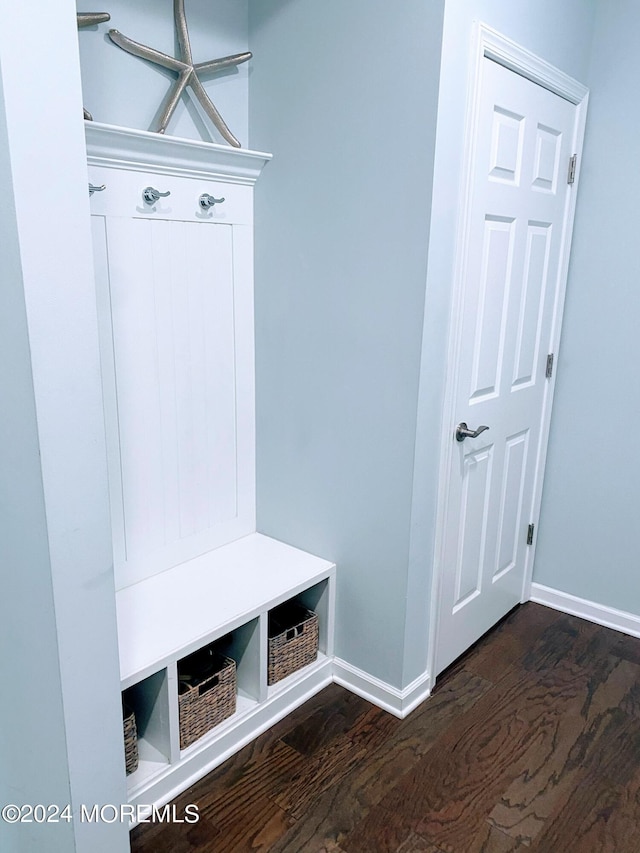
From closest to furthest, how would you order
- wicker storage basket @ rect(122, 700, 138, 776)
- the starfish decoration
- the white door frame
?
1. the starfish decoration
2. wicker storage basket @ rect(122, 700, 138, 776)
3. the white door frame

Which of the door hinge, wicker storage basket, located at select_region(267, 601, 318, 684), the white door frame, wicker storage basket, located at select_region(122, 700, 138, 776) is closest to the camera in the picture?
wicker storage basket, located at select_region(122, 700, 138, 776)

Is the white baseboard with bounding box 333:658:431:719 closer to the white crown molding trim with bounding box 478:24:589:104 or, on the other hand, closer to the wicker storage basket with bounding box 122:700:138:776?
the wicker storage basket with bounding box 122:700:138:776

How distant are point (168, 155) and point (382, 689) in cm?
173

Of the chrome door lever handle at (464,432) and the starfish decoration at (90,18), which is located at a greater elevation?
the starfish decoration at (90,18)

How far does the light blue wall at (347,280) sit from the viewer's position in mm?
1726

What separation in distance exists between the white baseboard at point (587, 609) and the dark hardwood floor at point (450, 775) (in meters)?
0.25

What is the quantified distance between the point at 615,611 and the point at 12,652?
2.20m

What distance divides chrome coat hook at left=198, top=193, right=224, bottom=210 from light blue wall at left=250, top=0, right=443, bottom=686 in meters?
0.20

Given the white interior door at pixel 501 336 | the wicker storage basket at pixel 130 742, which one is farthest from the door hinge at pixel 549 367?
the wicker storage basket at pixel 130 742

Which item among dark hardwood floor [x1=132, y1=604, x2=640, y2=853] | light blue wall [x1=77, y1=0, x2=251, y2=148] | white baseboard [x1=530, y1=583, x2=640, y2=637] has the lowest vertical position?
dark hardwood floor [x1=132, y1=604, x2=640, y2=853]

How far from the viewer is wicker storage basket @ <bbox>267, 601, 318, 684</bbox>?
201 centimetres

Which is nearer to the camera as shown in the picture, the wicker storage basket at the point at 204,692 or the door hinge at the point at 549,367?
the wicker storage basket at the point at 204,692

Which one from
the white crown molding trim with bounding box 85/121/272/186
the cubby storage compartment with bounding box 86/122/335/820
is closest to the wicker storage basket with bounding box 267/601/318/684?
the cubby storage compartment with bounding box 86/122/335/820

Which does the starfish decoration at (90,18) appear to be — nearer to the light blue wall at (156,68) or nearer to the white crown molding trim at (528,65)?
the light blue wall at (156,68)
